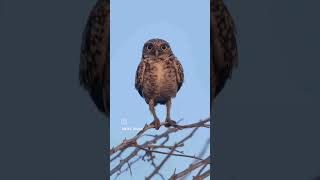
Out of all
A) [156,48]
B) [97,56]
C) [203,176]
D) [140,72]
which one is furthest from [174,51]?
[203,176]

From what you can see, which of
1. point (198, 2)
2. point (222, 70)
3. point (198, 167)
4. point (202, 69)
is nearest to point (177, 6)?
point (198, 2)

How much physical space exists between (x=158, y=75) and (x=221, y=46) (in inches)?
19.6

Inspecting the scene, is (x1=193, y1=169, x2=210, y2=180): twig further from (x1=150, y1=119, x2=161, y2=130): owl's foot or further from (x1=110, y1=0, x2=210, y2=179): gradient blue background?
(x1=150, y1=119, x2=161, y2=130): owl's foot

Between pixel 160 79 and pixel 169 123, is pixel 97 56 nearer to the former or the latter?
pixel 160 79

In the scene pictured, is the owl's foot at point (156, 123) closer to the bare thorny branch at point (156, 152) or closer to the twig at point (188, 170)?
the bare thorny branch at point (156, 152)

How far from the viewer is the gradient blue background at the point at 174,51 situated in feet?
9.29

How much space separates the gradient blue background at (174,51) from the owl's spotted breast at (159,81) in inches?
2.5

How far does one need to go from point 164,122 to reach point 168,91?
16cm

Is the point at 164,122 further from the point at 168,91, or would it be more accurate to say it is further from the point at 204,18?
the point at 204,18

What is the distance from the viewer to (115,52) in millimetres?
2857

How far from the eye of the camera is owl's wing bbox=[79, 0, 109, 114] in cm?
312

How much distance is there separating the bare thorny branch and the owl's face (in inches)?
14.1

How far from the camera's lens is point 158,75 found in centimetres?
289

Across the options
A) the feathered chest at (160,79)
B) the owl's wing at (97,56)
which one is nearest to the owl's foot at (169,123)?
the feathered chest at (160,79)
